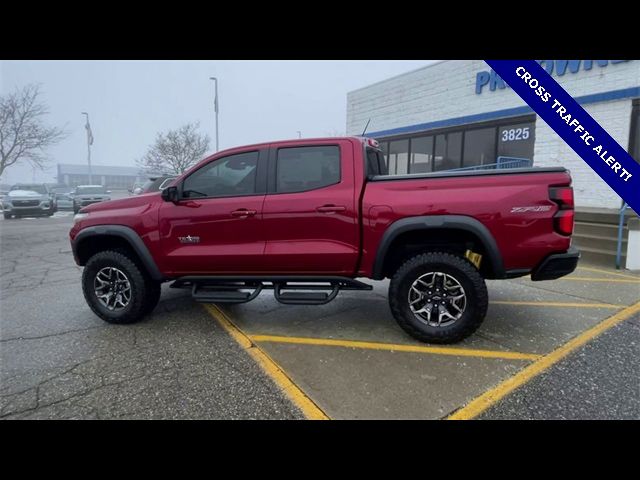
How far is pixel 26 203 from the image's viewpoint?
1794 centimetres

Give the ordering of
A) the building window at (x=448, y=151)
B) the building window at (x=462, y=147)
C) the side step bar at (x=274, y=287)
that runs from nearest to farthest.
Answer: the side step bar at (x=274, y=287)
the building window at (x=462, y=147)
the building window at (x=448, y=151)

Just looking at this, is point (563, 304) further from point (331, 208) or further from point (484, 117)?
point (484, 117)

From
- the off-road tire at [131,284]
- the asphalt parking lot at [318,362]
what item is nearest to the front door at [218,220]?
the off-road tire at [131,284]

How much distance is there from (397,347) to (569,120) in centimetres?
230

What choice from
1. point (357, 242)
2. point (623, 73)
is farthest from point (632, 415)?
point (623, 73)

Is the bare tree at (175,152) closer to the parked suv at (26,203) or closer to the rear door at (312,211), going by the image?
the parked suv at (26,203)

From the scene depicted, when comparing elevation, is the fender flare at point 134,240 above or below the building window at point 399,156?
below

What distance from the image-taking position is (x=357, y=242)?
3549 millimetres

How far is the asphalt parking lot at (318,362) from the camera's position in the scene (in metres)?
2.57

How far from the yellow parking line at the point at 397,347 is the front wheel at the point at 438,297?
0.36 feet

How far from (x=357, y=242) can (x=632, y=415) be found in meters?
2.30

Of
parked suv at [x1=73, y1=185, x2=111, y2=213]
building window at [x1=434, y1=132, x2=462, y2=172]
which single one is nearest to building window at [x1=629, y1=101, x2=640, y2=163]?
building window at [x1=434, y1=132, x2=462, y2=172]

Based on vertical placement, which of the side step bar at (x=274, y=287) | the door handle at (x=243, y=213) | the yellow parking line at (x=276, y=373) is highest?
the door handle at (x=243, y=213)

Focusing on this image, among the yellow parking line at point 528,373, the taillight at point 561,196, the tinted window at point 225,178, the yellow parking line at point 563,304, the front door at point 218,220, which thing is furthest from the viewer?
the yellow parking line at point 563,304
